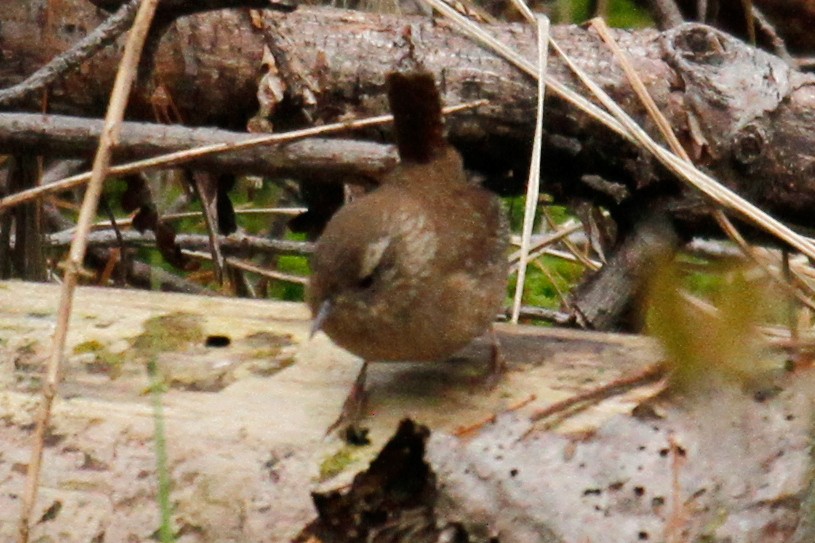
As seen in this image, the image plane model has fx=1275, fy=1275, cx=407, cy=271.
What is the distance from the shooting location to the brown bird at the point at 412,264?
2.51 meters

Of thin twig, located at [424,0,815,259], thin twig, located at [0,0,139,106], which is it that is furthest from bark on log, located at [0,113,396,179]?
thin twig, located at [424,0,815,259]

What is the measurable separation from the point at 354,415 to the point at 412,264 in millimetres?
400

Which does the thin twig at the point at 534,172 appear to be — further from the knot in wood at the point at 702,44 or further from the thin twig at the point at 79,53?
the thin twig at the point at 79,53

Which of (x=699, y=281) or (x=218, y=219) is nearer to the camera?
(x=218, y=219)

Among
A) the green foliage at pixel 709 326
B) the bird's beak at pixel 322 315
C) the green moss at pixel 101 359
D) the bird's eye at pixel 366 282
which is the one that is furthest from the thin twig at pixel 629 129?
the green foliage at pixel 709 326

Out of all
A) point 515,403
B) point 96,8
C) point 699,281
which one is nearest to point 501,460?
point 515,403

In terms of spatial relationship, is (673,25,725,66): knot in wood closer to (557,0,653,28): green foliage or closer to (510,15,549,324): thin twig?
(510,15,549,324): thin twig

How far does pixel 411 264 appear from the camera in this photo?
259 cm

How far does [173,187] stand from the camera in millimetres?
5469

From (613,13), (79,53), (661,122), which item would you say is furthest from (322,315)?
(613,13)

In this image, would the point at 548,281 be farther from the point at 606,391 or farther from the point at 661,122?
the point at 606,391

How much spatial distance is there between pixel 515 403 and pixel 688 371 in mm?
1129

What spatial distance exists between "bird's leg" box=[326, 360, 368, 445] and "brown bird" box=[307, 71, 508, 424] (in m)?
0.09

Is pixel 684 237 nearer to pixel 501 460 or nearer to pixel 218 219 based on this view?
pixel 218 219
